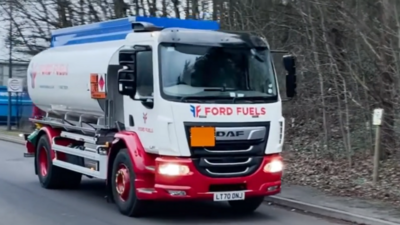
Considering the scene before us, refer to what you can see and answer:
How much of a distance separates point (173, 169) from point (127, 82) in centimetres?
154

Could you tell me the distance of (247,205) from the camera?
504 inches

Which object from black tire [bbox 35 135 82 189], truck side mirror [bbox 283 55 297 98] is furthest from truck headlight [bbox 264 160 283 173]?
black tire [bbox 35 135 82 189]

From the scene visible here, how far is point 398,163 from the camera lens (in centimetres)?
1605

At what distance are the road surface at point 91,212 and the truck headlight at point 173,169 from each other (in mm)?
950

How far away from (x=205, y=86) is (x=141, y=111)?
41.6 inches

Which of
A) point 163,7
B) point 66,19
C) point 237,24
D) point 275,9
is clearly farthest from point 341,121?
point 66,19

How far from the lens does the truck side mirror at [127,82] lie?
38.1 feet

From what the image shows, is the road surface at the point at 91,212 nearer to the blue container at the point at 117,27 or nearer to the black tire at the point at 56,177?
the black tire at the point at 56,177

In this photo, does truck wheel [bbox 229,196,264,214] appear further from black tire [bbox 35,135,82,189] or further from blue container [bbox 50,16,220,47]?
black tire [bbox 35,135,82,189]

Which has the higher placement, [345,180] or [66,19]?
[66,19]

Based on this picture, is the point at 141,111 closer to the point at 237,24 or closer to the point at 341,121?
the point at 341,121

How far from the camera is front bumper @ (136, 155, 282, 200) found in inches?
440

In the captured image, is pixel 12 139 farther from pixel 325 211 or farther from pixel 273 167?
pixel 273 167

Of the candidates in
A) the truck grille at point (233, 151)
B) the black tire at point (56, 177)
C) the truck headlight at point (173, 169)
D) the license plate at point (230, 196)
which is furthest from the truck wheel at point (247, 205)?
the black tire at point (56, 177)
